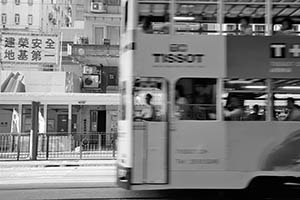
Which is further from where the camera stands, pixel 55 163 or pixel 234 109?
pixel 55 163

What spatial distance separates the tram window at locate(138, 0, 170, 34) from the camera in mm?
8109

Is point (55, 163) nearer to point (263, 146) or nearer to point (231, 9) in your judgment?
point (263, 146)

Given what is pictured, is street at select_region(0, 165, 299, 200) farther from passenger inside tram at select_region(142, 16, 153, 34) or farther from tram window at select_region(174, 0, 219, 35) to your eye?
passenger inside tram at select_region(142, 16, 153, 34)

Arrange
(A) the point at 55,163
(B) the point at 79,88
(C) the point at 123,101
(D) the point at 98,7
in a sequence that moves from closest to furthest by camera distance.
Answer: (C) the point at 123,101, (A) the point at 55,163, (B) the point at 79,88, (D) the point at 98,7

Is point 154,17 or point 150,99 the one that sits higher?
point 154,17

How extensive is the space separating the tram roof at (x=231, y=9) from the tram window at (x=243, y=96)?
3.64 feet

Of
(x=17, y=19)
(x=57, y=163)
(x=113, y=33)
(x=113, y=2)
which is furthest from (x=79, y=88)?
(x=17, y=19)

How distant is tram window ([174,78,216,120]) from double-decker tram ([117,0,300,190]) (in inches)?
0.7

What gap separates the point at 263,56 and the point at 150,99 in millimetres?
2128

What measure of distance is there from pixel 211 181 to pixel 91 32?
81.2 feet

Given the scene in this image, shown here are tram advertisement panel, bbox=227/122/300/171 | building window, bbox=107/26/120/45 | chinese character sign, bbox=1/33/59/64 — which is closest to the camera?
tram advertisement panel, bbox=227/122/300/171

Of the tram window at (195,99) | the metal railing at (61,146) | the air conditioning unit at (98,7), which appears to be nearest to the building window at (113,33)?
the air conditioning unit at (98,7)

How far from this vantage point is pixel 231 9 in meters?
8.08

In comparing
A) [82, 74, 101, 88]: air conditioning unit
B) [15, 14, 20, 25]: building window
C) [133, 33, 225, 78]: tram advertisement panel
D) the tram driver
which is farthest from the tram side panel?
[15, 14, 20, 25]: building window
